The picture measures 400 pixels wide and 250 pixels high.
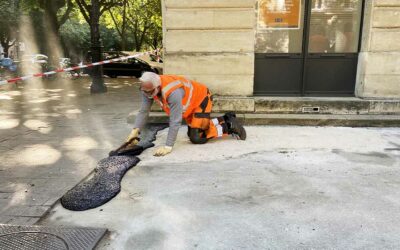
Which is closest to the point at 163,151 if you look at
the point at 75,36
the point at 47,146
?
the point at 47,146

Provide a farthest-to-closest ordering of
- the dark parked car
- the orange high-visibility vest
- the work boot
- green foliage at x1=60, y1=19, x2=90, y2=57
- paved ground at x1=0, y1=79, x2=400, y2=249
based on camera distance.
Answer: green foliage at x1=60, y1=19, x2=90, y2=57 < the dark parked car < the work boot < the orange high-visibility vest < paved ground at x1=0, y1=79, x2=400, y2=249

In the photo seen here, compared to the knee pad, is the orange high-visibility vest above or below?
above

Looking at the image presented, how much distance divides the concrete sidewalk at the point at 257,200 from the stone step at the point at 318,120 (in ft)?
3.86

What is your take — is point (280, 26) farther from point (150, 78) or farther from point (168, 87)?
point (150, 78)

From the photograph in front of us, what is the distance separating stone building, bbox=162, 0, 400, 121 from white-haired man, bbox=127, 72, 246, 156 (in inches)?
56.9

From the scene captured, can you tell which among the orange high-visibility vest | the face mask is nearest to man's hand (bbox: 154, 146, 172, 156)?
the orange high-visibility vest

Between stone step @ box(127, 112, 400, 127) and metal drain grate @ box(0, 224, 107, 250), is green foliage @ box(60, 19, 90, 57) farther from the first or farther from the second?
metal drain grate @ box(0, 224, 107, 250)

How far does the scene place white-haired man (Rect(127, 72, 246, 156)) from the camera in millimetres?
4586

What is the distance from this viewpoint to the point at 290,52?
6984 millimetres

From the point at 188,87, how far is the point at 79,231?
257 centimetres

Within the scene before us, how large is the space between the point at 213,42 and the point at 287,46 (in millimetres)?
1505

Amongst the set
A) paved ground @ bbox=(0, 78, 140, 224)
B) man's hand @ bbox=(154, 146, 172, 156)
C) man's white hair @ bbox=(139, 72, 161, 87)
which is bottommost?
paved ground @ bbox=(0, 78, 140, 224)

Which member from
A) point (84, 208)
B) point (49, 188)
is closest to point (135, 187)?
point (84, 208)

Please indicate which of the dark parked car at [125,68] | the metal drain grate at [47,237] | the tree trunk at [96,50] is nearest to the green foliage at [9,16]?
the dark parked car at [125,68]
